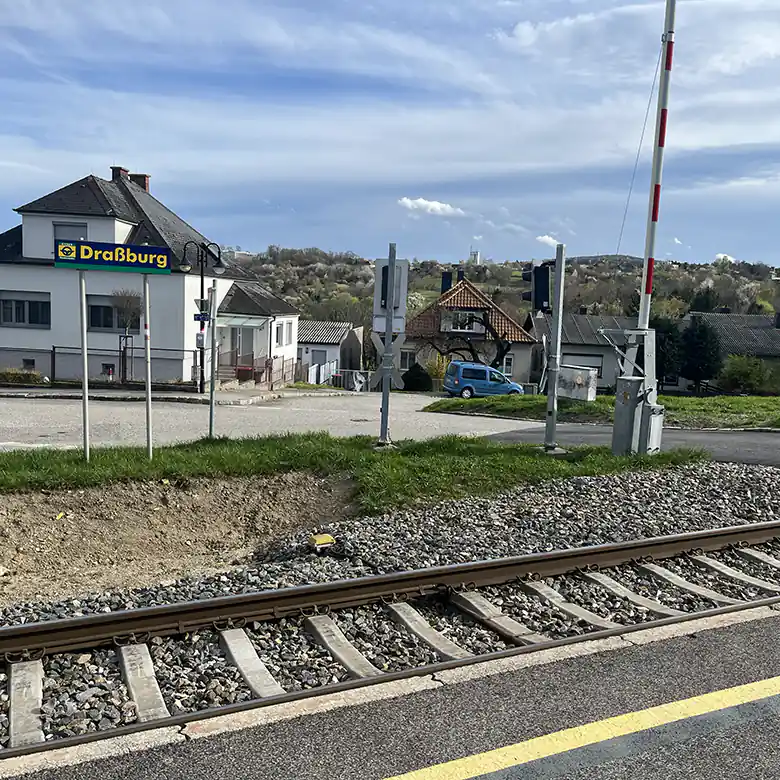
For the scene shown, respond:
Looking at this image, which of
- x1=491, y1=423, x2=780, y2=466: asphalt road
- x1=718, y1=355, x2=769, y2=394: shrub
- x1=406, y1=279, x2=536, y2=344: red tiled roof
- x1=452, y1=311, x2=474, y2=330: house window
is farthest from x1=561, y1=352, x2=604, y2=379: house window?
x1=491, y1=423, x2=780, y2=466: asphalt road

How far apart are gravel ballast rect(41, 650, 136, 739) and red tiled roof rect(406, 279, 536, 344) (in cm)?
4635

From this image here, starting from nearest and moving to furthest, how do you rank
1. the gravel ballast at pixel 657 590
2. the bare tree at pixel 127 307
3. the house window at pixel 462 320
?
the gravel ballast at pixel 657 590, the bare tree at pixel 127 307, the house window at pixel 462 320

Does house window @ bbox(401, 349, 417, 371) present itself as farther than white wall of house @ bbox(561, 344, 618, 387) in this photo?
No

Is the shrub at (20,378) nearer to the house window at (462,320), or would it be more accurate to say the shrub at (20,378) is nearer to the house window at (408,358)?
the house window at (408,358)

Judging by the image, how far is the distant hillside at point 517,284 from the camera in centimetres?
7462

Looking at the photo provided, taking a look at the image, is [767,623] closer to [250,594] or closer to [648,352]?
[250,594]

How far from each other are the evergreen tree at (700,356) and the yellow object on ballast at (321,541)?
5036 centimetres

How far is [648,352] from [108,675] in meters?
9.47

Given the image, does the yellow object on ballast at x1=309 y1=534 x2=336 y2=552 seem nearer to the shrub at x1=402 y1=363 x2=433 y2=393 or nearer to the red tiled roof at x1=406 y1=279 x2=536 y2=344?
the shrub at x1=402 y1=363 x2=433 y2=393

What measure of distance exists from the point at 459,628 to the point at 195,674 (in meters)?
1.85


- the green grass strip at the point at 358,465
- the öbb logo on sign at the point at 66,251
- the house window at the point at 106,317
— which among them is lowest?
the green grass strip at the point at 358,465

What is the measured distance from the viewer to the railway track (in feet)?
13.6

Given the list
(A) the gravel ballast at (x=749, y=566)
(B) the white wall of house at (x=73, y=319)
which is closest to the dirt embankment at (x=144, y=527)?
(A) the gravel ballast at (x=749, y=566)

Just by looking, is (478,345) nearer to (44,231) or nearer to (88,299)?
(88,299)
